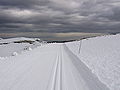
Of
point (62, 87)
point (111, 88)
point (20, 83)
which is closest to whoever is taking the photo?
point (111, 88)

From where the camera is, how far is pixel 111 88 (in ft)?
30.5

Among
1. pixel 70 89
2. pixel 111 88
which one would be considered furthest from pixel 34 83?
pixel 111 88

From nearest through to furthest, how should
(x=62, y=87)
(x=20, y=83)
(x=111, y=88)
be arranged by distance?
(x=111, y=88) < (x=62, y=87) < (x=20, y=83)

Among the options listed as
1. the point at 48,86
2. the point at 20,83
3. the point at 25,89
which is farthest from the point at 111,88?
the point at 20,83

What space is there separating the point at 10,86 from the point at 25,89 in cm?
99

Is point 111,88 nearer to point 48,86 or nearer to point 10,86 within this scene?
point 48,86

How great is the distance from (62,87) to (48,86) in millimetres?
655

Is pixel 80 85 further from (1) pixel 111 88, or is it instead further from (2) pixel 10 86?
(2) pixel 10 86

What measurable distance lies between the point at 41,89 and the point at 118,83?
364 centimetres

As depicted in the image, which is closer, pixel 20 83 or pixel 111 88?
pixel 111 88

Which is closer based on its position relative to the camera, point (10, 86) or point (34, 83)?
point (10, 86)

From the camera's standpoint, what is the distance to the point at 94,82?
11.1m

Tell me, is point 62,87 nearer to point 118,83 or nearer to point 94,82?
point 94,82

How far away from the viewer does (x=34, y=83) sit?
11.0 meters
